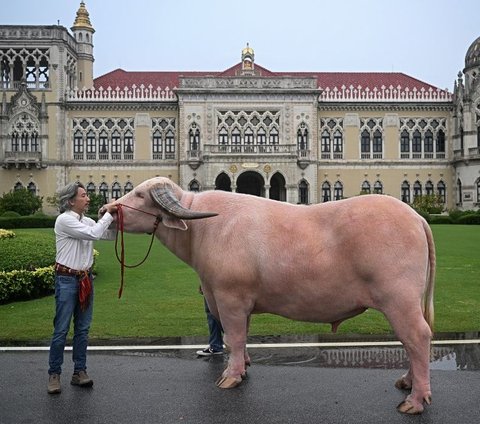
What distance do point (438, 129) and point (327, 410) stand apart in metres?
50.4

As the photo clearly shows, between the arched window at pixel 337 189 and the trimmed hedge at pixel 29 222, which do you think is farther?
the arched window at pixel 337 189

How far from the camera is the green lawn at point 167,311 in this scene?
381 inches

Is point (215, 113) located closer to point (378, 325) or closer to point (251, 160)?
point (251, 160)

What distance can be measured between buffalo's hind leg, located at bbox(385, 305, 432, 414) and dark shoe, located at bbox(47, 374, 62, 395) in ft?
11.2

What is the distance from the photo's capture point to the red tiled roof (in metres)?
55.0

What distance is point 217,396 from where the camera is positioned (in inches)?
247

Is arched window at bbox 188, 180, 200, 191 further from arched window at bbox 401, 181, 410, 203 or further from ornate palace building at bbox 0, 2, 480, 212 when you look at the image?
arched window at bbox 401, 181, 410, 203

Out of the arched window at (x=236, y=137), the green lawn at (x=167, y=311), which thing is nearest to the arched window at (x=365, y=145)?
the arched window at (x=236, y=137)

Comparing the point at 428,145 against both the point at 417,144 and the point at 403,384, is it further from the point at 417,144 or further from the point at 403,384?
the point at 403,384

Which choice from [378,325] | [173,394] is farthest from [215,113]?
[173,394]

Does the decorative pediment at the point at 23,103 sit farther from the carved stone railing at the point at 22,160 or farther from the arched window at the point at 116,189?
the arched window at the point at 116,189

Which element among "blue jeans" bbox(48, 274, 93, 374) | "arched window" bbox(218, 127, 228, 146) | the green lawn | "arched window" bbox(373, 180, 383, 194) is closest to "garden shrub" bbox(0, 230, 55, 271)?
the green lawn

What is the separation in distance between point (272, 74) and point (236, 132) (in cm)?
739

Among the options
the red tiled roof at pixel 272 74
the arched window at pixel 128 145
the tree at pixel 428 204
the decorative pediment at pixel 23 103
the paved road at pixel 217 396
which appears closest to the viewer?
the paved road at pixel 217 396
